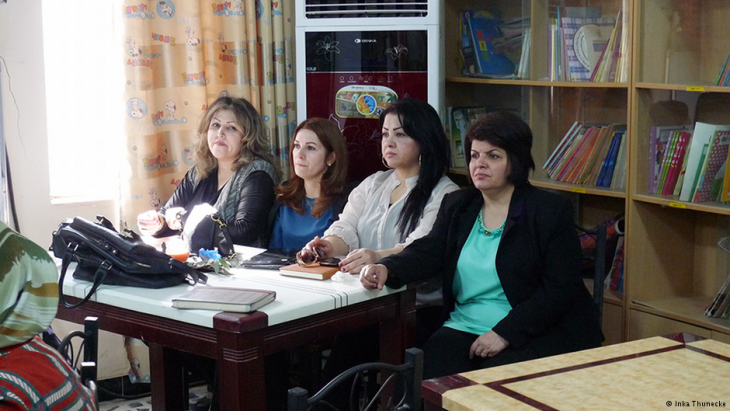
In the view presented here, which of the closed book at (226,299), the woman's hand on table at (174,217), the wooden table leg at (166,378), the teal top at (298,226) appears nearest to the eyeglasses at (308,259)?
the closed book at (226,299)

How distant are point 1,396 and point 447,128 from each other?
8.74 ft

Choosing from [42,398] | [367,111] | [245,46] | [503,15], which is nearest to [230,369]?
[42,398]

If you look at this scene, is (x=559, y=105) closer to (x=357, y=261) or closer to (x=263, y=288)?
(x=357, y=261)

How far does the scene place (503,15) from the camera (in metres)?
3.65

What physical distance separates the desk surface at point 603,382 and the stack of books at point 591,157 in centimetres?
136

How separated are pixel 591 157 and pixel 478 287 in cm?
86

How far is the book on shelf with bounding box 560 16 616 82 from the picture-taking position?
10.1 ft

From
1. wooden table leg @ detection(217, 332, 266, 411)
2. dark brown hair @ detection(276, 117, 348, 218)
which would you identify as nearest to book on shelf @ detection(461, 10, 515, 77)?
dark brown hair @ detection(276, 117, 348, 218)

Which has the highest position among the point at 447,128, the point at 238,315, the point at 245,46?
the point at 245,46

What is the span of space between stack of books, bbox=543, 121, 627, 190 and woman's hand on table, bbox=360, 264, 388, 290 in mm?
1120

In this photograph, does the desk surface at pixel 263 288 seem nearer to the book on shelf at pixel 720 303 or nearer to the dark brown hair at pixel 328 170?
the dark brown hair at pixel 328 170

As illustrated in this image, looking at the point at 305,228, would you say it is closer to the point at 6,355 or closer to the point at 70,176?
the point at 70,176

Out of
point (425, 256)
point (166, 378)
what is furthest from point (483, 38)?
point (166, 378)

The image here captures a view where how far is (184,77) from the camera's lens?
11.7 ft
